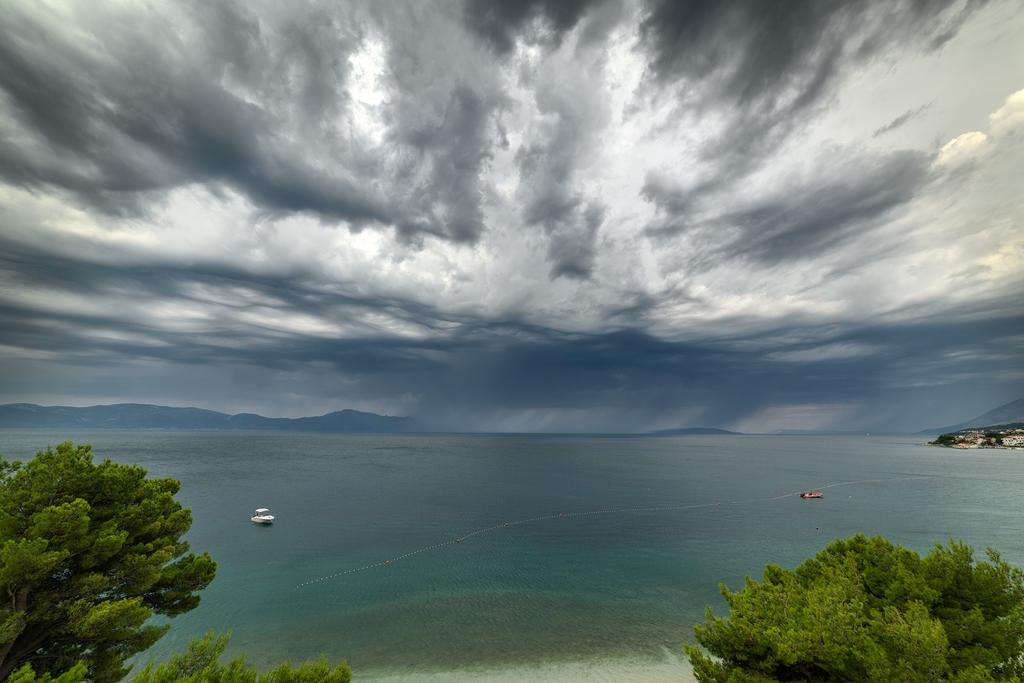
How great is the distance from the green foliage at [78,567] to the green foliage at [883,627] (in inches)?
993

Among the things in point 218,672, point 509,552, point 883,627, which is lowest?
point 509,552

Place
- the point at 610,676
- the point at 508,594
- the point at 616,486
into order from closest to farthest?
1. the point at 610,676
2. the point at 508,594
3. the point at 616,486

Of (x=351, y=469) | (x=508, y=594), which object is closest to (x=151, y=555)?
(x=508, y=594)

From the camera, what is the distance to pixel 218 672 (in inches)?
564

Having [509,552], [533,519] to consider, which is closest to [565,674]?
[509,552]

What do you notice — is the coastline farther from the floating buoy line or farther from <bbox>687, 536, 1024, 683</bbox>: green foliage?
the floating buoy line

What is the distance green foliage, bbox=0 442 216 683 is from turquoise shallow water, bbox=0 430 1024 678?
1742 centimetres

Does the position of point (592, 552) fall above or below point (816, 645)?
below

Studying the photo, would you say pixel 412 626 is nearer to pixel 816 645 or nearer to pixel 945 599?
pixel 816 645

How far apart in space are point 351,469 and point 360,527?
302 feet

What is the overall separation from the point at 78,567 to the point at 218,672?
31.9ft

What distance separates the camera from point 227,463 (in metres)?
168

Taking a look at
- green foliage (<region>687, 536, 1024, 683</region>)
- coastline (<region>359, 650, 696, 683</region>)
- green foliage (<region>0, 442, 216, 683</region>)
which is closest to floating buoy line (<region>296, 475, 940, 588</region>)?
coastline (<region>359, 650, 696, 683</region>)

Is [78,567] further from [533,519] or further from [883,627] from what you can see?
[533,519]
